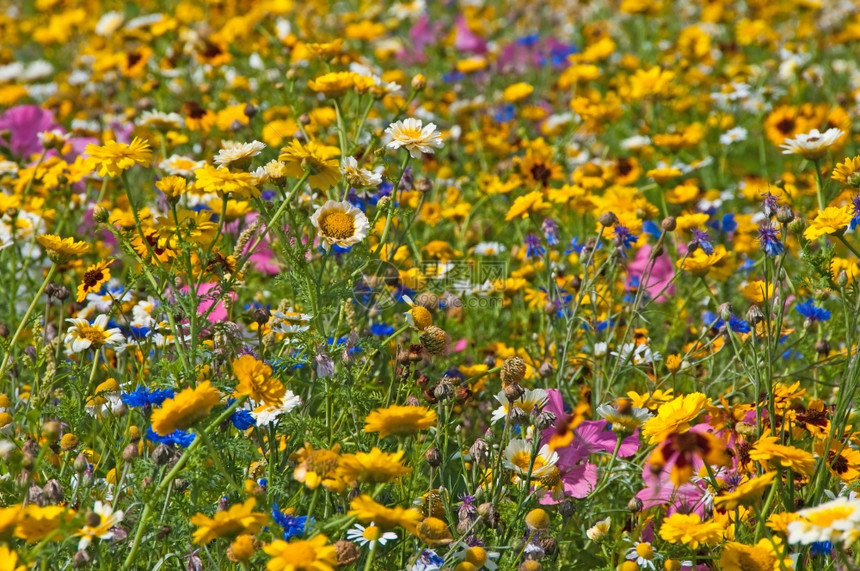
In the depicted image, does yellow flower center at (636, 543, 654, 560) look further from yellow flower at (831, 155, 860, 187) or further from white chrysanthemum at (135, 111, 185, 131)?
white chrysanthemum at (135, 111, 185, 131)

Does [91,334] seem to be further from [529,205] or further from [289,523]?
[529,205]

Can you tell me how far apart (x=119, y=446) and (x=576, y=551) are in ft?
2.63

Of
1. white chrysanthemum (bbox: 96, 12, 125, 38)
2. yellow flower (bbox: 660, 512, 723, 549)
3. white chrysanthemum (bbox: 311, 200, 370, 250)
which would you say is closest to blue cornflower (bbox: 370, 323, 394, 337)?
white chrysanthemum (bbox: 311, 200, 370, 250)

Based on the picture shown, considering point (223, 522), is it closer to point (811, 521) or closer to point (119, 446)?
point (119, 446)

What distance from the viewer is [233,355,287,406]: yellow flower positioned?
51.1 inches

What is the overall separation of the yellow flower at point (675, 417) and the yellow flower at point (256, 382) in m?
0.57

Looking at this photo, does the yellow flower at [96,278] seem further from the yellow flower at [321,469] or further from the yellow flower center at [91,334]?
the yellow flower at [321,469]

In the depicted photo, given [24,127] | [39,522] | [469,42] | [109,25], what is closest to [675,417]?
[39,522]

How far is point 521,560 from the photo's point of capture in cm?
152

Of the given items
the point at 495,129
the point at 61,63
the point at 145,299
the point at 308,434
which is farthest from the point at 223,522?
the point at 61,63

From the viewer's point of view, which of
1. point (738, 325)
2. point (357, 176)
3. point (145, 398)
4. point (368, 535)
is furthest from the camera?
point (738, 325)

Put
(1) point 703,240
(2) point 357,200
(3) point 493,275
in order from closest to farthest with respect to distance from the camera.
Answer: (1) point 703,240 → (2) point 357,200 → (3) point 493,275

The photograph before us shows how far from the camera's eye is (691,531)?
131cm

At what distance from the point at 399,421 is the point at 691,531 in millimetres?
425
